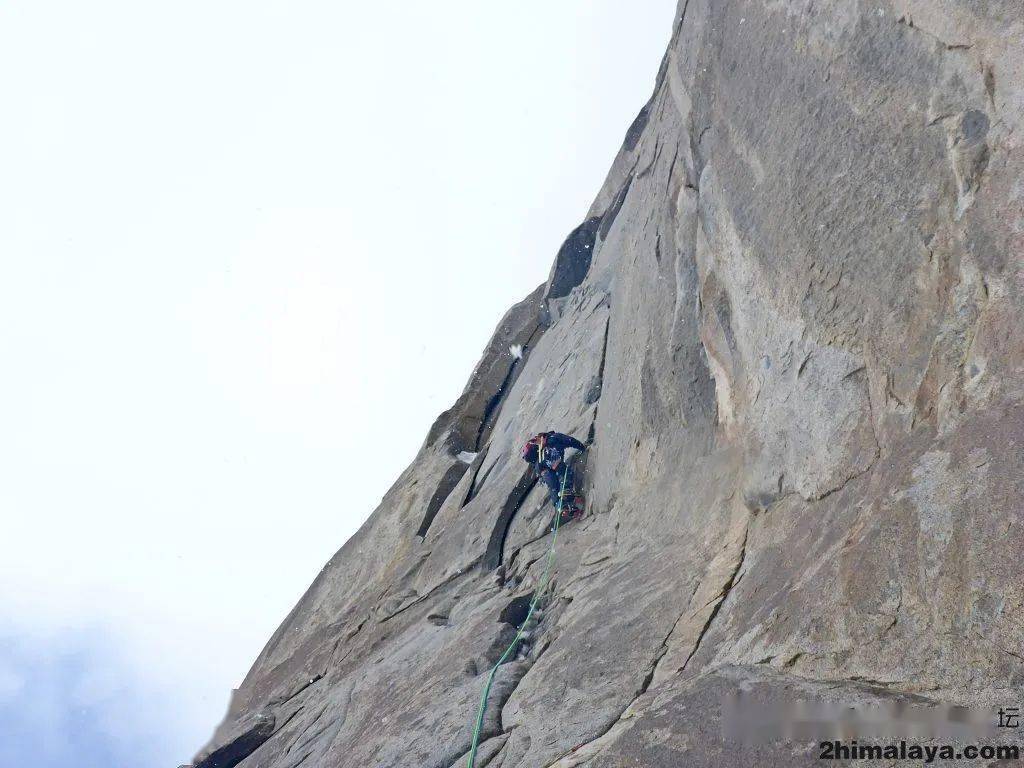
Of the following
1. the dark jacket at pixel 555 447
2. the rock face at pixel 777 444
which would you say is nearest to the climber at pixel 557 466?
the dark jacket at pixel 555 447

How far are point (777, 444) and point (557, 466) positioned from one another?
4.66 metres

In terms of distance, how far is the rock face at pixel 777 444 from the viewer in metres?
4.29

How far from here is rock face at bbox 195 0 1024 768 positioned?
169 inches

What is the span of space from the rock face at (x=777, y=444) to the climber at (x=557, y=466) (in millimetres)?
331

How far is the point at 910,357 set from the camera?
16.9 feet

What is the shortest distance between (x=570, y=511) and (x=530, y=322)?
8.85 metres

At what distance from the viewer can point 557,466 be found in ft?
35.5

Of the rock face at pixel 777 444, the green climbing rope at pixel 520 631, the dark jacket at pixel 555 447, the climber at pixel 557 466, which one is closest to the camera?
the rock face at pixel 777 444

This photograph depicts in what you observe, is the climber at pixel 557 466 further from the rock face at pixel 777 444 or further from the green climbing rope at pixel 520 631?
the rock face at pixel 777 444

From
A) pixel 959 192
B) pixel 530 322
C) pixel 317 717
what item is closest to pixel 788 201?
pixel 959 192

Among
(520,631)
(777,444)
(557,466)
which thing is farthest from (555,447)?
(777,444)

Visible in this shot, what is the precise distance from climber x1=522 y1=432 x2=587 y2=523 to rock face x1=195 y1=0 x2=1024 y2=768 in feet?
1.09

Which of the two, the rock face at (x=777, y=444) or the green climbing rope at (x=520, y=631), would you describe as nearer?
the rock face at (x=777, y=444)

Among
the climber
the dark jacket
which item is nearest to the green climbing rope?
the climber
